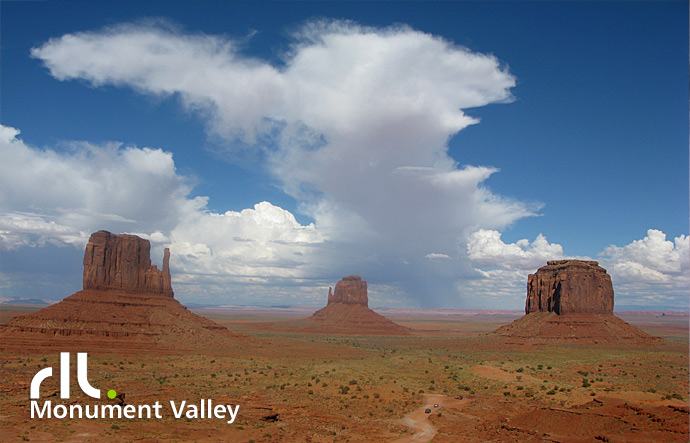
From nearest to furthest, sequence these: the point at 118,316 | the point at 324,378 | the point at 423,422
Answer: the point at 423,422 < the point at 324,378 < the point at 118,316

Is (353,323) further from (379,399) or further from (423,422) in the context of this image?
(423,422)

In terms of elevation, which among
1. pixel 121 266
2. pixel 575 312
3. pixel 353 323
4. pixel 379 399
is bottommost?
pixel 353 323

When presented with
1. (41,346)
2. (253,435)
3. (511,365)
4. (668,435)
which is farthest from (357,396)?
(41,346)

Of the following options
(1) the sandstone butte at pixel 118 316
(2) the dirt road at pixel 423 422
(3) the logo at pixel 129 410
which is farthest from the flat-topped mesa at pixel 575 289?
(3) the logo at pixel 129 410

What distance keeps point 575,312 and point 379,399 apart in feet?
271

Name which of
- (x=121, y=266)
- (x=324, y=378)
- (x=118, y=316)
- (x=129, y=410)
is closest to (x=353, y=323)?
(x=121, y=266)

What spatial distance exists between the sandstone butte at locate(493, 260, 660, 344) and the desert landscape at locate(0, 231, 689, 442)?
0.42 meters

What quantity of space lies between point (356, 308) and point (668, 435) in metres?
172

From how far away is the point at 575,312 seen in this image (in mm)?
109188

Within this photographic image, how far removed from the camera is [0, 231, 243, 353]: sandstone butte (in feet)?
255

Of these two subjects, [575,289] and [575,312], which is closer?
[575,289]

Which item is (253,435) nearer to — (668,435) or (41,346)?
(668,435)

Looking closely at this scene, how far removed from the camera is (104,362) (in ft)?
214

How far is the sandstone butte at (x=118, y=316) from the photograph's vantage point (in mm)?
77625
